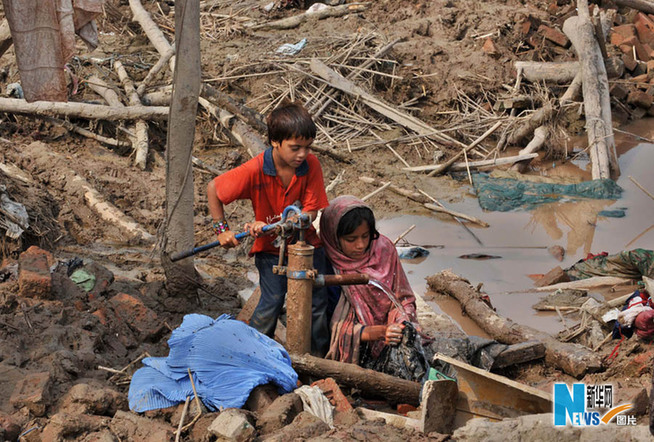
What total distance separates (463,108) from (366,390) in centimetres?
769

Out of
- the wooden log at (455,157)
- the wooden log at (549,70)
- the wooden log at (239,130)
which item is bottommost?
the wooden log at (455,157)

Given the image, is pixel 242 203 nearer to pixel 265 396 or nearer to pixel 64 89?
pixel 64 89

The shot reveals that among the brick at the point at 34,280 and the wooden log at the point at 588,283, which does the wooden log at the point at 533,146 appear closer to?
the wooden log at the point at 588,283

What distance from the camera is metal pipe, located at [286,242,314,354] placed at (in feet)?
10.9

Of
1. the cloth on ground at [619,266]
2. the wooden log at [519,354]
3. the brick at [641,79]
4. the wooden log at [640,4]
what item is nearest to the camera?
the wooden log at [519,354]

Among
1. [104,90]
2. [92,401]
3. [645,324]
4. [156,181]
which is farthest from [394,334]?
[104,90]

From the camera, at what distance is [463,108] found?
34.4 ft

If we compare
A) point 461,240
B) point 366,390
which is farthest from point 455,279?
point 366,390

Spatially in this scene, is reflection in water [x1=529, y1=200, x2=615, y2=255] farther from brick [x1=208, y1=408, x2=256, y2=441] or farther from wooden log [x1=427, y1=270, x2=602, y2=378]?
brick [x1=208, y1=408, x2=256, y2=441]

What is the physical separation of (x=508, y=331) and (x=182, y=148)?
268cm

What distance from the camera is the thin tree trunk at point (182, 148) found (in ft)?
14.5

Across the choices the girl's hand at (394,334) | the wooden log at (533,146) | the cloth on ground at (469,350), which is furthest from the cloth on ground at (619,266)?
the girl's hand at (394,334)

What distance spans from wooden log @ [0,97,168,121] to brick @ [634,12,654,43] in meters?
8.82

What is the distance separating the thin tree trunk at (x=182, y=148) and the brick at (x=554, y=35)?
27.9ft
